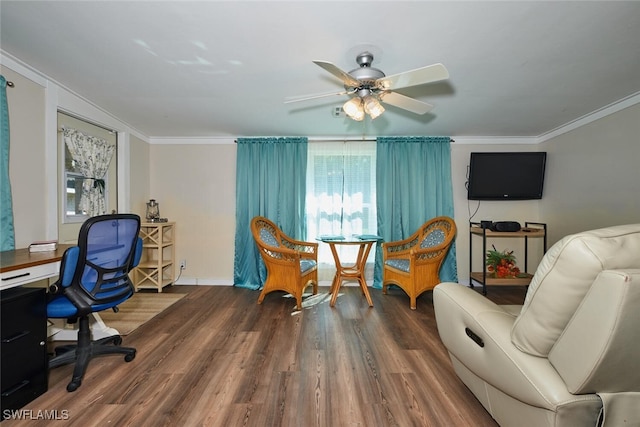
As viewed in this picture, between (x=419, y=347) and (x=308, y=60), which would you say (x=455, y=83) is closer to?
(x=308, y=60)

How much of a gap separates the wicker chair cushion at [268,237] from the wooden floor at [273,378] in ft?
2.92

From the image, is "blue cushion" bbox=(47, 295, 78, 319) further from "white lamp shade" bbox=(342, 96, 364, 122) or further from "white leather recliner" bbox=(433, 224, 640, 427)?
"white leather recliner" bbox=(433, 224, 640, 427)

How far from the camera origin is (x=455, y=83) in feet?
7.55

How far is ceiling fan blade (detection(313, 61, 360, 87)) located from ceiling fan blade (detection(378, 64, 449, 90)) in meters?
0.18

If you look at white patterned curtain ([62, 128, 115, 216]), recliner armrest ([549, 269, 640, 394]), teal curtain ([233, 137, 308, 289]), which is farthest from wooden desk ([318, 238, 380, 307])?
white patterned curtain ([62, 128, 115, 216])

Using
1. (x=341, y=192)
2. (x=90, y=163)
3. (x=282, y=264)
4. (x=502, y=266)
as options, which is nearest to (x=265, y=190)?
(x=341, y=192)

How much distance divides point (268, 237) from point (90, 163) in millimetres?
2200

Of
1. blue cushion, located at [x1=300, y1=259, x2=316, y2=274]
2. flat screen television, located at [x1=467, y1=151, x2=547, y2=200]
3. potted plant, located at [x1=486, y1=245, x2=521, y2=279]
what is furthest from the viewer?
flat screen television, located at [x1=467, y1=151, x2=547, y2=200]

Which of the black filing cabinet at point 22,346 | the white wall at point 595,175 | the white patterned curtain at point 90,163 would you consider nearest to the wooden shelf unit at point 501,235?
the white wall at point 595,175

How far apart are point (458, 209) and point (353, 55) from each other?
9.78ft

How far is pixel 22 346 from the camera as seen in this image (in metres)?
1.48

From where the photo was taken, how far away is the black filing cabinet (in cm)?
141

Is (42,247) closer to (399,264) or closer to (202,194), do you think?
(202,194)

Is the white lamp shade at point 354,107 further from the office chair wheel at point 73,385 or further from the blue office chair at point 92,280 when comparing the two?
the office chair wheel at point 73,385
